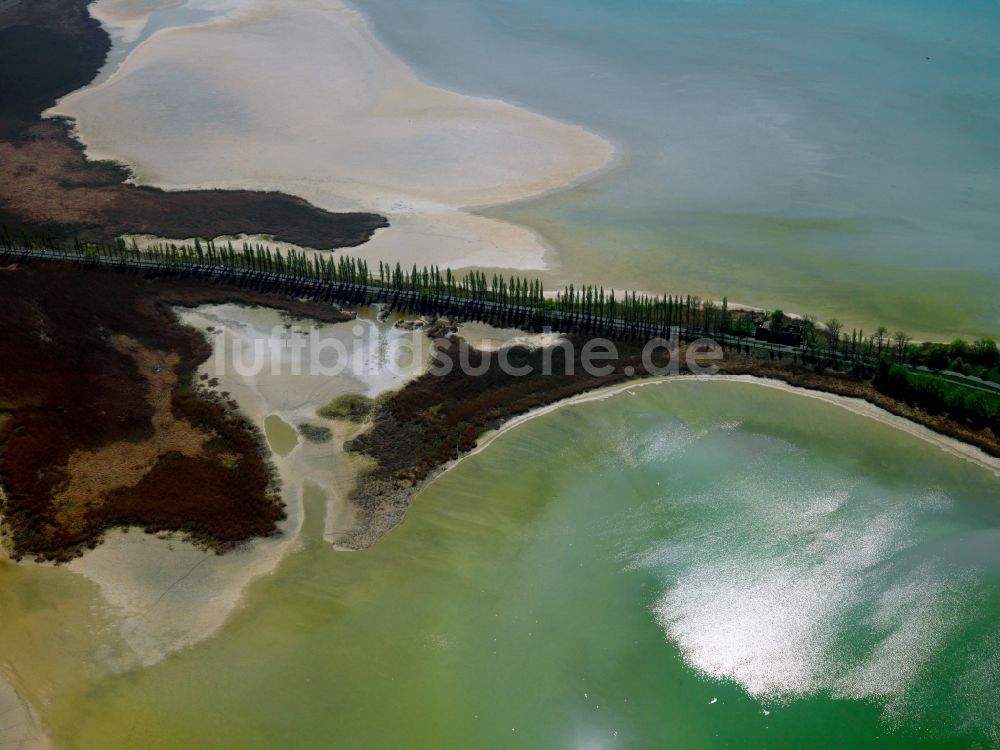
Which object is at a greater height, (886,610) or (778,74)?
(778,74)

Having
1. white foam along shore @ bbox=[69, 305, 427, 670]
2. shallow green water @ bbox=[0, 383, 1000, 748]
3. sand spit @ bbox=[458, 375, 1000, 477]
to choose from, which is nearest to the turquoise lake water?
sand spit @ bbox=[458, 375, 1000, 477]

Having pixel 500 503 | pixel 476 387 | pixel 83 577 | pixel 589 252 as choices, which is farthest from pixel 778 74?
pixel 83 577

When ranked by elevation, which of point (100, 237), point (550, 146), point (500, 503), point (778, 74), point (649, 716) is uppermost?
point (778, 74)

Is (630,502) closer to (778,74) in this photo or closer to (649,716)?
(649,716)

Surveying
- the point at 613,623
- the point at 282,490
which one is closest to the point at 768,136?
the point at 613,623

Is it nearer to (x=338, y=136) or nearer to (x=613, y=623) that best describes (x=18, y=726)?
(x=613, y=623)
